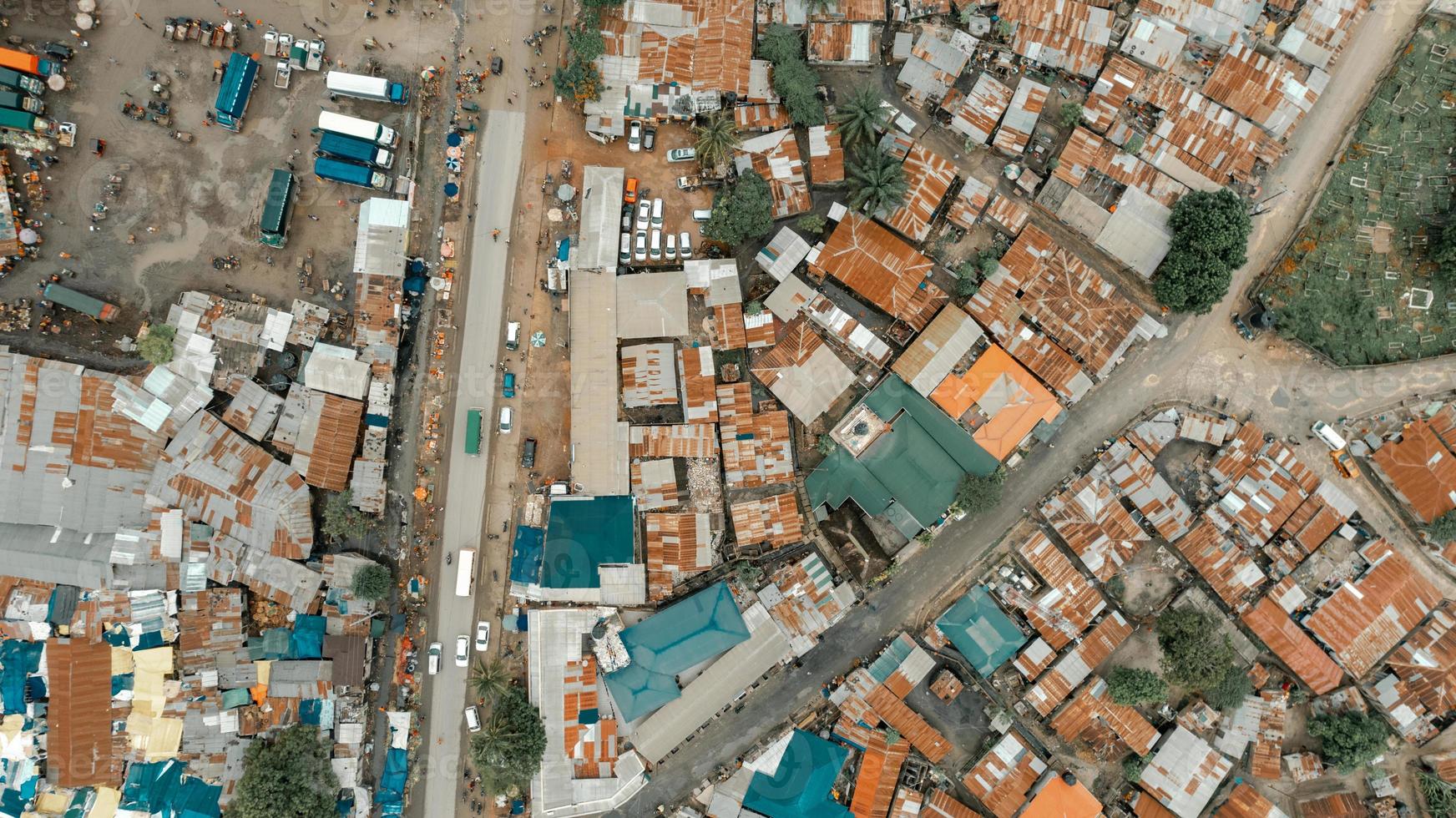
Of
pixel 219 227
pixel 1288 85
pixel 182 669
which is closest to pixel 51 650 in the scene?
pixel 182 669

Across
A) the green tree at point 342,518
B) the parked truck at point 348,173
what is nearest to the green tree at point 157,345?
the green tree at point 342,518

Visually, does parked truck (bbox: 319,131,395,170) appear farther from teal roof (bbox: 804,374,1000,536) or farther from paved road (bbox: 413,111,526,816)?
teal roof (bbox: 804,374,1000,536)

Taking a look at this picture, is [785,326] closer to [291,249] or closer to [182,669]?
[291,249]

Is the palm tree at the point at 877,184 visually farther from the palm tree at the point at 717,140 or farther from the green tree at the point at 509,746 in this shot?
the green tree at the point at 509,746

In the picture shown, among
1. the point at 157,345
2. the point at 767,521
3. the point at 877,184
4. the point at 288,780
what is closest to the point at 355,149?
the point at 157,345

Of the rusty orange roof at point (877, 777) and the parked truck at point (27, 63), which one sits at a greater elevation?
the parked truck at point (27, 63)

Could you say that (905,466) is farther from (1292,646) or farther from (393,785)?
(393,785)
